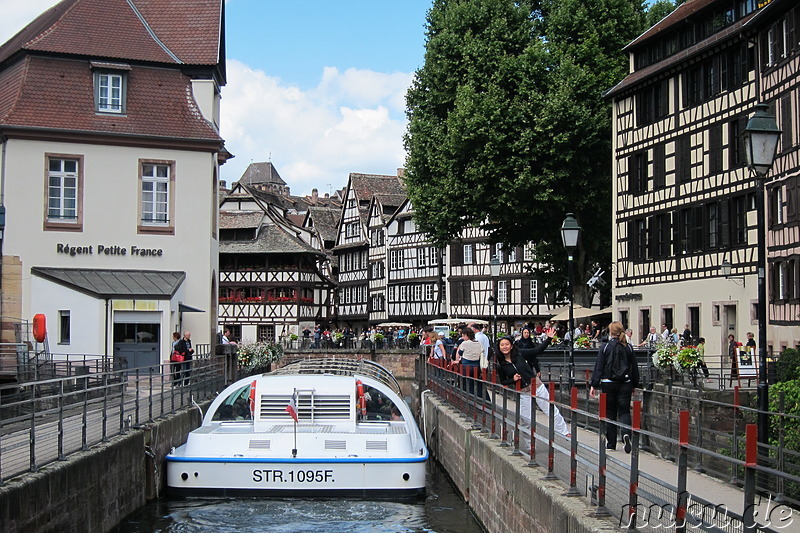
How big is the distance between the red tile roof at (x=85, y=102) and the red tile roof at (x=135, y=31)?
55cm

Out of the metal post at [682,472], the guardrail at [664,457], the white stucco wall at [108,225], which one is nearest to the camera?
the guardrail at [664,457]

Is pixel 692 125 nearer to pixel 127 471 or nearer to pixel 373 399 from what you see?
pixel 373 399

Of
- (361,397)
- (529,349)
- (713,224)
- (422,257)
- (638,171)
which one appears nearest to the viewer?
(529,349)

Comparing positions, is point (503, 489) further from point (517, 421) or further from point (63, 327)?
point (63, 327)

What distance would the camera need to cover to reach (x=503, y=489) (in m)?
13.2

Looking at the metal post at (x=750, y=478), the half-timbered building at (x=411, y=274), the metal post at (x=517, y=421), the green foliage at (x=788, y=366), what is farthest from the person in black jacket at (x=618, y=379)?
the half-timbered building at (x=411, y=274)

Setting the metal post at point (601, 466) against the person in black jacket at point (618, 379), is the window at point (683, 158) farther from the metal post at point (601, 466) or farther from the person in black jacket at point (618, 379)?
the metal post at point (601, 466)

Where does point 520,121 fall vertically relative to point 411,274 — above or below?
above

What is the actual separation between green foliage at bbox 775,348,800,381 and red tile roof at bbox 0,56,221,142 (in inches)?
689

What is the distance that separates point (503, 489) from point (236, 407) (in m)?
7.32

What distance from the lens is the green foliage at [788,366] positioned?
22.8m

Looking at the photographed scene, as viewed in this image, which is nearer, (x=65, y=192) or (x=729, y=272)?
(x=65, y=192)

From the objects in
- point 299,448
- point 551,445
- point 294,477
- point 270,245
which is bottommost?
point 294,477

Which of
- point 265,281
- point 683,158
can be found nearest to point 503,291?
point 265,281
